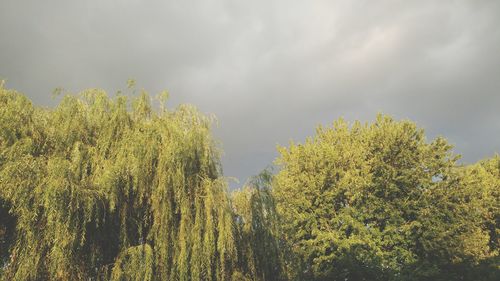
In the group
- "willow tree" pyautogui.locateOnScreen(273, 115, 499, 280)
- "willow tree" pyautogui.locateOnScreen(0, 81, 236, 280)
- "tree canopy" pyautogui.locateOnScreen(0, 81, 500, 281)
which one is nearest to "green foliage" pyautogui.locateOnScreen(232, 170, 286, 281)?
"tree canopy" pyautogui.locateOnScreen(0, 81, 500, 281)

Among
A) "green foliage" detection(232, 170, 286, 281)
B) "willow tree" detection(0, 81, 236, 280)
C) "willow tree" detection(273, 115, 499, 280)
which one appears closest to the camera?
"willow tree" detection(0, 81, 236, 280)

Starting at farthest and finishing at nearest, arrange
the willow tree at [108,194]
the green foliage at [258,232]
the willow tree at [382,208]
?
the willow tree at [382,208]
the green foliage at [258,232]
the willow tree at [108,194]

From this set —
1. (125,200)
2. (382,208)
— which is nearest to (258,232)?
(125,200)

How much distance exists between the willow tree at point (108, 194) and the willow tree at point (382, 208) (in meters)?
9.56

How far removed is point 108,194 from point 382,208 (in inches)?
628

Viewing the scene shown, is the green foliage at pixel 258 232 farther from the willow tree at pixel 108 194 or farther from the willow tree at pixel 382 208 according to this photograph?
the willow tree at pixel 382 208

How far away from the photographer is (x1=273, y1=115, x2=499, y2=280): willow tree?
67.5ft

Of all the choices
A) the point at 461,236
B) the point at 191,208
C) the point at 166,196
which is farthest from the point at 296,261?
the point at 461,236

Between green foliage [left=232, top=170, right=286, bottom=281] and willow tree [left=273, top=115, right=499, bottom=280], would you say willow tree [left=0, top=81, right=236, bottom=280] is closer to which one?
green foliage [left=232, top=170, right=286, bottom=281]

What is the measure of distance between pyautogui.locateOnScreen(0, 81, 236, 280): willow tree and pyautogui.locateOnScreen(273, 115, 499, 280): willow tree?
9.56 meters

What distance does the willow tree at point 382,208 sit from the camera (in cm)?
2056

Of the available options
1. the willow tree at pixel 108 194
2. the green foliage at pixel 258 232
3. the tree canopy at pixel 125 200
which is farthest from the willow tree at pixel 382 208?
the willow tree at pixel 108 194

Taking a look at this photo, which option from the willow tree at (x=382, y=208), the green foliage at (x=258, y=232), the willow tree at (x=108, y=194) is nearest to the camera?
the willow tree at (x=108, y=194)

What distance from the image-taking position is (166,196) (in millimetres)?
11266
